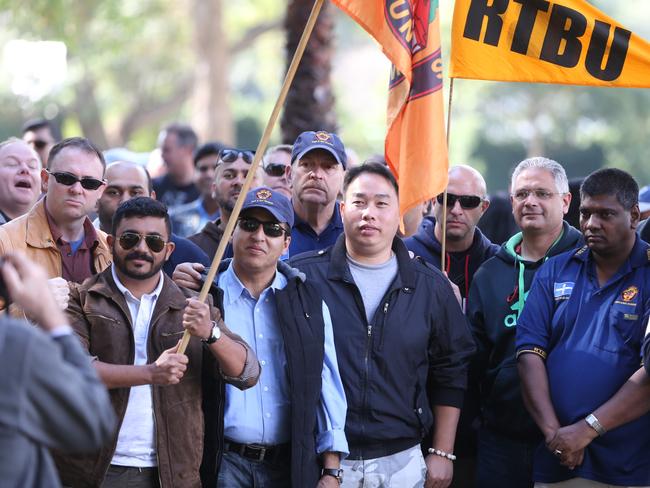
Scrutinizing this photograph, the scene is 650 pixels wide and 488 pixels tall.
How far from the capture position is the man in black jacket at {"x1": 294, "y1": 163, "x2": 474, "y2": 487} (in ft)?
19.9

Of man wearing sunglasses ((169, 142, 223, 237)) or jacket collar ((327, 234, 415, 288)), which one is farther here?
man wearing sunglasses ((169, 142, 223, 237))

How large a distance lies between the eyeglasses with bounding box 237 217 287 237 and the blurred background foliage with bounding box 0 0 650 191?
24.5 ft

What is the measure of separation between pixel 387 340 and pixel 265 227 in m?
0.91

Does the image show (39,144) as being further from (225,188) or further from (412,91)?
(412,91)

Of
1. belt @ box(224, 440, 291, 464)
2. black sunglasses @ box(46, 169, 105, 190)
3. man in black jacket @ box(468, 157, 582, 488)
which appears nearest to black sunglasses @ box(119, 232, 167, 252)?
black sunglasses @ box(46, 169, 105, 190)

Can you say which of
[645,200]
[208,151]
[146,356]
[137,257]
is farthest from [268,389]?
[208,151]

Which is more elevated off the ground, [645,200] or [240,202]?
[645,200]

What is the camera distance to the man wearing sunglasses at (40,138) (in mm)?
10664

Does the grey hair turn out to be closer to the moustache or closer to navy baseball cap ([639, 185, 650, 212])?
navy baseball cap ([639, 185, 650, 212])

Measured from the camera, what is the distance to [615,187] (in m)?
6.24

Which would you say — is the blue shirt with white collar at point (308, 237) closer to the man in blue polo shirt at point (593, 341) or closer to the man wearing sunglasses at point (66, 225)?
the man wearing sunglasses at point (66, 225)

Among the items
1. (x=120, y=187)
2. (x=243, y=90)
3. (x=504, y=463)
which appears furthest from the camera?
(x=243, y=90)

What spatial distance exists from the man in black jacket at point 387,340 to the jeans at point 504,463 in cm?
52

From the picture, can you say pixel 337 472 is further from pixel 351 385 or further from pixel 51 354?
pixel 51 354
